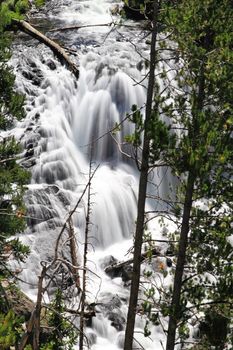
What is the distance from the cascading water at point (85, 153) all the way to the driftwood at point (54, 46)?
0.29m

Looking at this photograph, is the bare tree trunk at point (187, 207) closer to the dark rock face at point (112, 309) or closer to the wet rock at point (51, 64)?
the dark rock face at point (112, 309)

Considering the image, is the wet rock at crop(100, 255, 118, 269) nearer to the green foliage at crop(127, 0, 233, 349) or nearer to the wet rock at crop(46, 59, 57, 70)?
the green foliage at crop(127, 0, 233, 349)

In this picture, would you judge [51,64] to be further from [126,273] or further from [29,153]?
[126,273]

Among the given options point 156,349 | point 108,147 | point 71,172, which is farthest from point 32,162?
point 156,349

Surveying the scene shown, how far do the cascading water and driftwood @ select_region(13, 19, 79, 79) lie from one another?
29cm

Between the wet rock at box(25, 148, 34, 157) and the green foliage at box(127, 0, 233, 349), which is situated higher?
the wet rock at box(25, 148, 34, 157)

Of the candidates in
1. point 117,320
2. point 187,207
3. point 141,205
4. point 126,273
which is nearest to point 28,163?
point 126,273

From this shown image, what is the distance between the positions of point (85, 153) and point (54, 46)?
18.9ft

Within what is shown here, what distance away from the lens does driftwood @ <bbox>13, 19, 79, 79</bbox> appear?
23.4 meters

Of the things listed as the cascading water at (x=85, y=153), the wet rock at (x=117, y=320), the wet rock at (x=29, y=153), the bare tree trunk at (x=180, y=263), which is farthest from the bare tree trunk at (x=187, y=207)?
the wet rock at (x=29, y=153)

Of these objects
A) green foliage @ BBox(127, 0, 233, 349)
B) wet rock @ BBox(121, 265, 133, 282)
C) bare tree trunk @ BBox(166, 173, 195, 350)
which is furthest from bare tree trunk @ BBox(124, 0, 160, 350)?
wet rock @ BBox(121, 265, 133, 282)

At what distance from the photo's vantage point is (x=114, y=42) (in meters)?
26.4

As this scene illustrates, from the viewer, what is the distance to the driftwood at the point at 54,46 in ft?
76.8

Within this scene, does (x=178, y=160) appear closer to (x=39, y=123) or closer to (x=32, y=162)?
(x=32, y=162)
